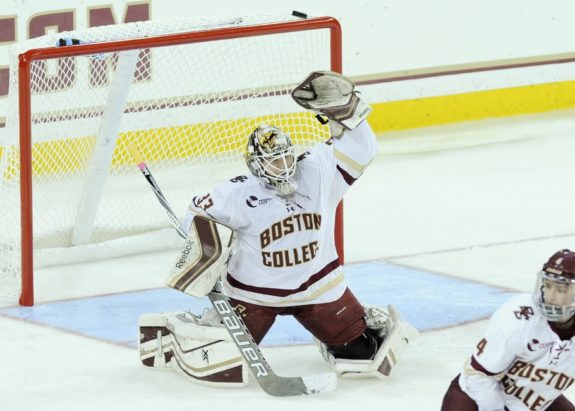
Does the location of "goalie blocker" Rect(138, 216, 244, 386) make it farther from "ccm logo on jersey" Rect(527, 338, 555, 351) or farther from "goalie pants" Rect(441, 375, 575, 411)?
"ccm logo on jersey" Rect(527, 338, 555, 351)

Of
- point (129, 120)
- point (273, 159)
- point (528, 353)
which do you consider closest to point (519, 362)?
point (528, 353)

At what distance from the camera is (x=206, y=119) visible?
677 cm

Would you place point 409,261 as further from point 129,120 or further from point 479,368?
point 479,368

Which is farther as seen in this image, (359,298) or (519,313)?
(359,298)

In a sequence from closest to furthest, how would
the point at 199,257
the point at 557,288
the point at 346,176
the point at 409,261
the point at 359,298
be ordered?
the point at 557,288
the point at 199,257
the point at 346,176
the point at 359,298
the point at 409,261

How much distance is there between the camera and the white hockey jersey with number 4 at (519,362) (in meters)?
3.59

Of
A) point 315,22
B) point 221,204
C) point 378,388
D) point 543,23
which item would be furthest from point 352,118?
point 543,23

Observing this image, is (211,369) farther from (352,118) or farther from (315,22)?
(315,22)

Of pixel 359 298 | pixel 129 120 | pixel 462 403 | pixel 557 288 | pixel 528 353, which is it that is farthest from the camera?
pixel 129 120

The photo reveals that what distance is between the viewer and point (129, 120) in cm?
670

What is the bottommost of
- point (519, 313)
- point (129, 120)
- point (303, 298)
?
point (129, 120)

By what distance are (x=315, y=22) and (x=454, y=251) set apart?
3.50ft

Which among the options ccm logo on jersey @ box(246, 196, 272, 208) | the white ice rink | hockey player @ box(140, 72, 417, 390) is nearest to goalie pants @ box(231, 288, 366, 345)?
hockey player @ box(140, 72, 417, 390)

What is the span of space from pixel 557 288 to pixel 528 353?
0.64ft
